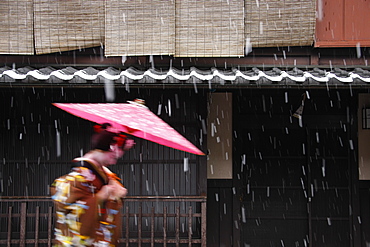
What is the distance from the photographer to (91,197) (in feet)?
12.4

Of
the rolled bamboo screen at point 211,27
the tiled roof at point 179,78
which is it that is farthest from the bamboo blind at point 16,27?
the rolled bamboo screen at point 211,27

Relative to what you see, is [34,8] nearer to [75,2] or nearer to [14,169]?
[75,2]

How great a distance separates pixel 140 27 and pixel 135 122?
444 centimetres

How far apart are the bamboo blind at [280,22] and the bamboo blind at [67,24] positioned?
272 cm

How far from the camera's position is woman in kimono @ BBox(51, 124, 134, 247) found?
3.77 meters

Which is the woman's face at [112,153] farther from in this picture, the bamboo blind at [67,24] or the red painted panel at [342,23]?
the red painted panel at [342,23]

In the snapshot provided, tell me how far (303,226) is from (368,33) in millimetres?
4148

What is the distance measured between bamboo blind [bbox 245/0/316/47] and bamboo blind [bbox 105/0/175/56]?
4.73 feet

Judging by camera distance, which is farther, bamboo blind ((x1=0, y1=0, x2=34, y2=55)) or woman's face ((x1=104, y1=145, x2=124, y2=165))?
bamboo blind ((x1=0, y1=0, x2=34, y2=55))

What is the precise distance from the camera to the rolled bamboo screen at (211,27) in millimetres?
7902

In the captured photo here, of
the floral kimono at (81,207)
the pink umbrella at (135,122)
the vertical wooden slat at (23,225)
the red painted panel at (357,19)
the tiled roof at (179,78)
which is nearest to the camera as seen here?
the pink umbrella at (135,122)

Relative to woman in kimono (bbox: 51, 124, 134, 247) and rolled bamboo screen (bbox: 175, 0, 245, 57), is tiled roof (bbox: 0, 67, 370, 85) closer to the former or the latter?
rolled bamboo screen (bbox: 175, 0, 245, 57)

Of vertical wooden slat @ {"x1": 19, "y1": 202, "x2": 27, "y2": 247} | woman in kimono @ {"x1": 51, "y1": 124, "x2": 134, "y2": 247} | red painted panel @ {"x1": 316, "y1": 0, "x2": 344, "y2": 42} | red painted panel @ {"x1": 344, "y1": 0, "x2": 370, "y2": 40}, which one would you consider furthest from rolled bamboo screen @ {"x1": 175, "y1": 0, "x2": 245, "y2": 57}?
woman in kimono @ {"x1": 51, "y1": 124, "x2": 134, "y2": 247}

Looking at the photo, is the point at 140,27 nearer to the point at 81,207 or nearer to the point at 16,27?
the point at 16,27
